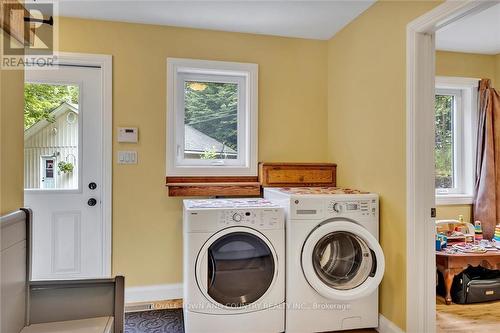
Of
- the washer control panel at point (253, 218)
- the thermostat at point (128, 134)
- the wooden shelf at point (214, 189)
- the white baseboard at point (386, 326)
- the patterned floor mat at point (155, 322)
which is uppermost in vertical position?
the thermostat at point (128, 134)

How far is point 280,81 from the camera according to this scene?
10.2 feet

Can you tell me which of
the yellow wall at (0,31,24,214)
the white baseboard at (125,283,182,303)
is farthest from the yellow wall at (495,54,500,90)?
the yellow wall at (0,31,24,214)

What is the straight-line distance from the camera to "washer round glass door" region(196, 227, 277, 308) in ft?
6.97

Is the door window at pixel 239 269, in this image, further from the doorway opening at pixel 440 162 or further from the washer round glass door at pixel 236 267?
the doorway opening at pixel 440 162

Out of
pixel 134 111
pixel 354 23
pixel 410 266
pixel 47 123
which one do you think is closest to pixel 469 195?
pixel 410 266

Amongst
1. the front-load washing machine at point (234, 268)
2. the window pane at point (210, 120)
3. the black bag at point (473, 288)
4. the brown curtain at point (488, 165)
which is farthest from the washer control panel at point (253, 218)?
the brown curtain at point (488, 165)

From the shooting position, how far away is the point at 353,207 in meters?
2.30

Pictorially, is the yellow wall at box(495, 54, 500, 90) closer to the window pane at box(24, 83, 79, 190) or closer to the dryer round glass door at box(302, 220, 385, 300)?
the dryer round glass door at box(302, 220, 385, 300)

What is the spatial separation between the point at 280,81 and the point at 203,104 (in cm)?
76

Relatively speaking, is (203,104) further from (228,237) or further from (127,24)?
(228,237)

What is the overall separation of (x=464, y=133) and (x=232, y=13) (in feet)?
9.45

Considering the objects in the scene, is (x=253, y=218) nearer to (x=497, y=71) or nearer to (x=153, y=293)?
(x=153, y=293)

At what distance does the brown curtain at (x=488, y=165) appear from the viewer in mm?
3418

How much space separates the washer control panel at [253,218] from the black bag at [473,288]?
5.90 feet
